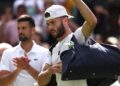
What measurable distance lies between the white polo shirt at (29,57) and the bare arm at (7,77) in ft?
0.26

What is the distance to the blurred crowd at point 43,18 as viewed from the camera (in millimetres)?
17308

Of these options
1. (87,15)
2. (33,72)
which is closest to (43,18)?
(33,72)

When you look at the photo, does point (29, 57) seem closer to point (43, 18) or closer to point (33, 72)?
point (33, 72)

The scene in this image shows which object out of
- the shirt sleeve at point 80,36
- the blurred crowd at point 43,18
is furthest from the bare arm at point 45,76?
the blurred crowd at point 43,18

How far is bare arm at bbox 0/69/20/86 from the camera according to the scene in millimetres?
11711

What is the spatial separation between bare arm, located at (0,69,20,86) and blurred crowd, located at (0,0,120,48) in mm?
4249

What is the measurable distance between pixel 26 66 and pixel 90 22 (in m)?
1.57

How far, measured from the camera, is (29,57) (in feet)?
39.5

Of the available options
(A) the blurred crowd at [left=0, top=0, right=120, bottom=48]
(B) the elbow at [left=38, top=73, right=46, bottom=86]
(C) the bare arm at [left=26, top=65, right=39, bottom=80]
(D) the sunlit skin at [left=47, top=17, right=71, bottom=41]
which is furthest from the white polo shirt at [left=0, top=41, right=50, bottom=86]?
(A) the blurred crowd at [left=0, top=0, right=120, bottom=48]

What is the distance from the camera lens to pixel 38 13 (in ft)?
59.2

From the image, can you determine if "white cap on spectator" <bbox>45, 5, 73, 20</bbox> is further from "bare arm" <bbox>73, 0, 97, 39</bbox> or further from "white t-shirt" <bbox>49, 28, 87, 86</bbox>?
"bare arm" <bbox>73, 0, 97, 39</bbox>

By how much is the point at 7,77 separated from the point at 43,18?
19.7 ft

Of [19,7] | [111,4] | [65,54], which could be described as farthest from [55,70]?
[111,4]

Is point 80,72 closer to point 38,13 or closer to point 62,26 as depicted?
point 62,26
